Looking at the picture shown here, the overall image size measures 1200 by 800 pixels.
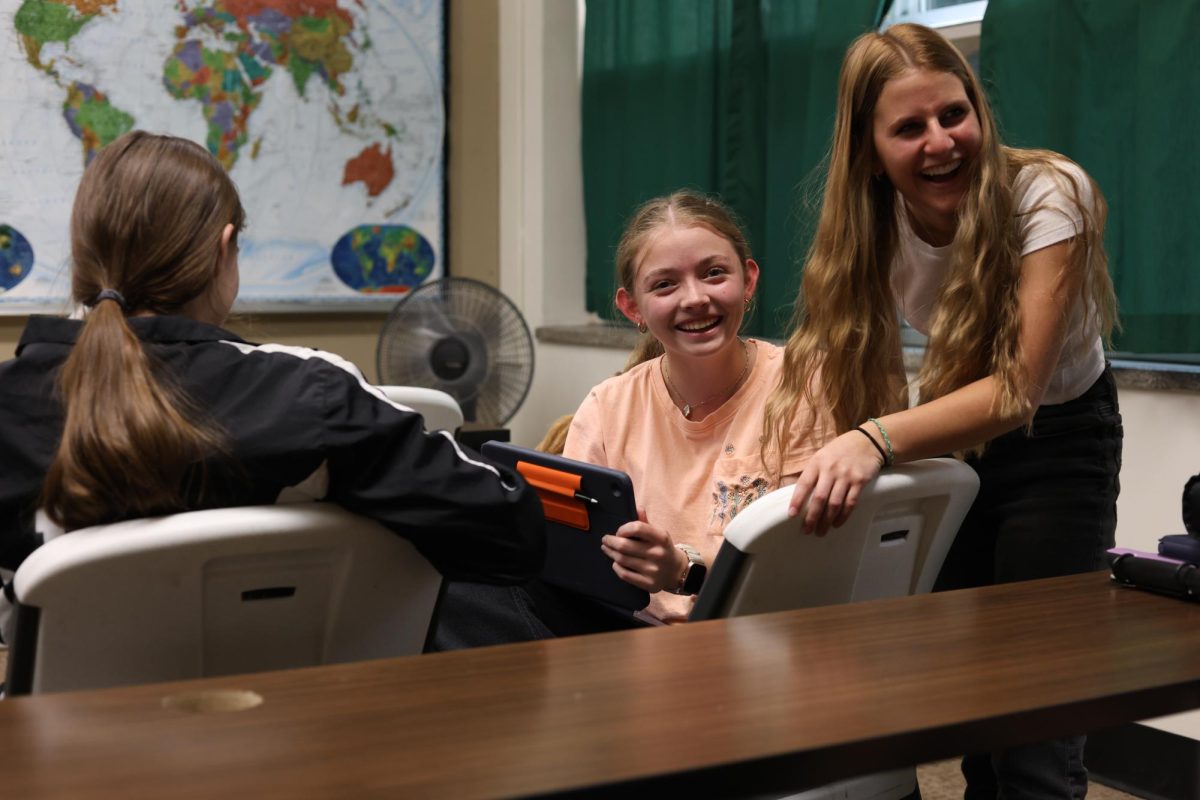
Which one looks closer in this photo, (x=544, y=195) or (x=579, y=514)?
(x=579, y=514)

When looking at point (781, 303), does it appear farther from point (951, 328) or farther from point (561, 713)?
point (561, 713)

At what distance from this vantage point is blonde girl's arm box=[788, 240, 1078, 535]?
139 centimetres

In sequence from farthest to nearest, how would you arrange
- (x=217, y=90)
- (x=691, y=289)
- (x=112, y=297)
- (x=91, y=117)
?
(x=217, y=90), (x=91, y=117), (x=691, y=289), (x=112, y=297)

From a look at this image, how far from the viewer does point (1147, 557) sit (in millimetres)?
1274

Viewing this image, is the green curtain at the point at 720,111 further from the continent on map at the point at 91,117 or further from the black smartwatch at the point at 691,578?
the black smartwatch at the point at 691,578

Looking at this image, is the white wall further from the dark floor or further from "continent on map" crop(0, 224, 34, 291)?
the dark floor

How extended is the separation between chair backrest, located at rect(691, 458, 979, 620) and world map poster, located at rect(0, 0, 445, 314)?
9.98 ft

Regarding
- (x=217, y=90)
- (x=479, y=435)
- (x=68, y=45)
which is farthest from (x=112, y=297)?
(x=217, y=90)

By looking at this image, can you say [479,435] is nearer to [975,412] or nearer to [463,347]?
[463,347]

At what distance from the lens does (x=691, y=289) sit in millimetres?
1952

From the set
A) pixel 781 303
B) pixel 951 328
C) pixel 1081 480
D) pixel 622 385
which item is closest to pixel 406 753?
pixel 951 328

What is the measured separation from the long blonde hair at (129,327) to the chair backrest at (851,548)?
534 millimetres

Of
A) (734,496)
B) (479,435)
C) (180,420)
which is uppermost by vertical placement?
(180,420)

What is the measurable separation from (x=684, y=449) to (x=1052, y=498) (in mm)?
542
